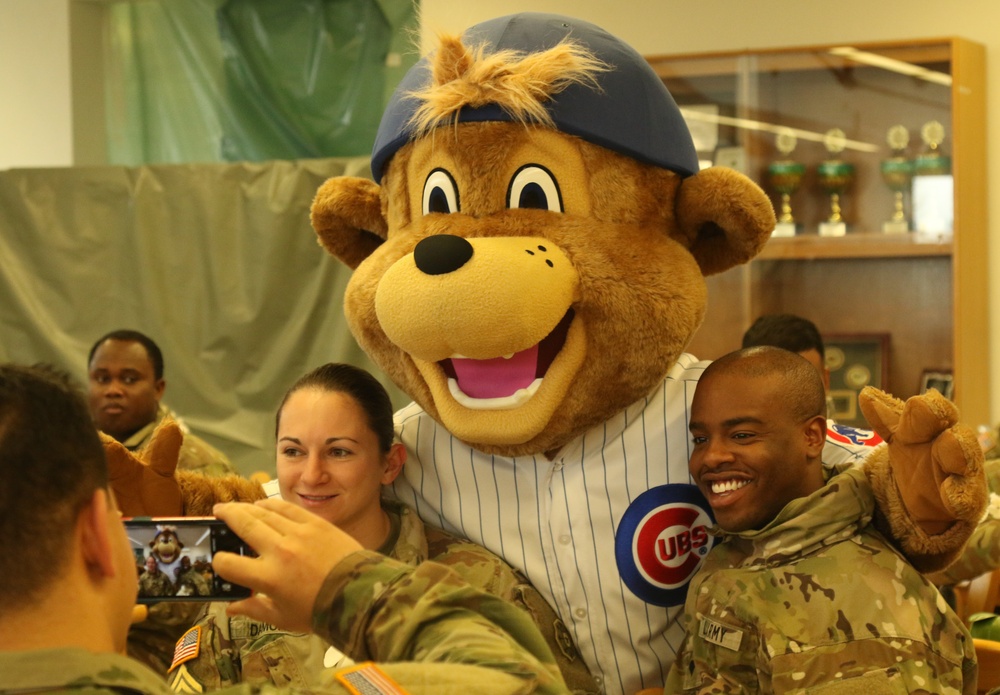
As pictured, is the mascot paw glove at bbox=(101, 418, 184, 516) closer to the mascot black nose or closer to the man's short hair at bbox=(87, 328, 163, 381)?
the mascot black nose

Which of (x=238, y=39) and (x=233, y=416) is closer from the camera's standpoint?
(x=233, y=416)

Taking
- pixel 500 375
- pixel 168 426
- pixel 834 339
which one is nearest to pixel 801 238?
pixel 834 339

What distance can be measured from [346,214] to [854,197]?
9.56ft

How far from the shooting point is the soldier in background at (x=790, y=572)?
171cm

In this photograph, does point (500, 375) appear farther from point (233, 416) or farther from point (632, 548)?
point (233, 416)

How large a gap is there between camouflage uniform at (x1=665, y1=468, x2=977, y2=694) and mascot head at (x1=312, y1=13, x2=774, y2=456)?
0.35 meters

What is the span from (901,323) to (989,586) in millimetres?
2049

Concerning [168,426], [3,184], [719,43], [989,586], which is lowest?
[989,586]

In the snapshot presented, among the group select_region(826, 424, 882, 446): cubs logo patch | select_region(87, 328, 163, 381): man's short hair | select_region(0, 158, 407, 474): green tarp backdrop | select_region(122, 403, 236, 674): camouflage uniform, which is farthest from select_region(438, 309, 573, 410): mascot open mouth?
select_region(0, 158, 407, 474): green tarp backdrop

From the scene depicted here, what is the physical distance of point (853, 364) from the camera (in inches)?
180

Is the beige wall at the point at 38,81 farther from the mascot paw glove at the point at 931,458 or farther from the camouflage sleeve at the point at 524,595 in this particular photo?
the mascot paw glove at the point at 931,458

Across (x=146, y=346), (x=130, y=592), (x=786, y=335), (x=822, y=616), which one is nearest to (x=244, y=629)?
(x=130, y=592)

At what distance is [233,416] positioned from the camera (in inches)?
183

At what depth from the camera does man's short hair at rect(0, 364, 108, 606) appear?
1.04 meters
